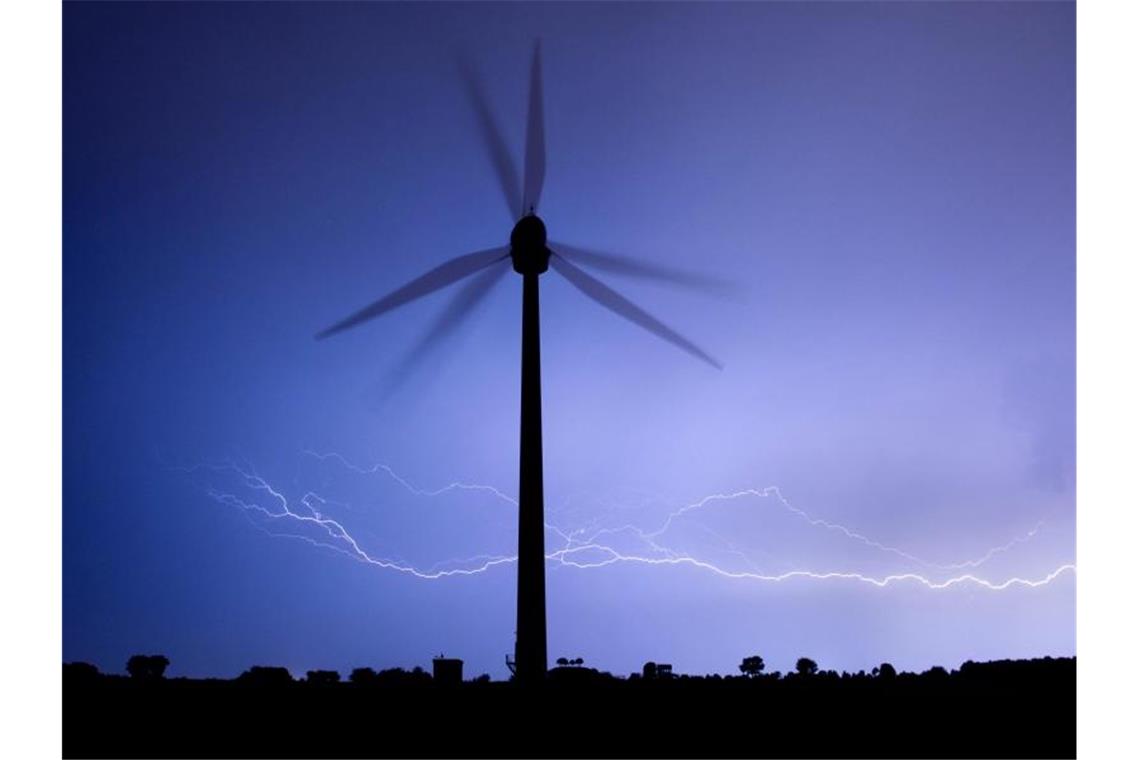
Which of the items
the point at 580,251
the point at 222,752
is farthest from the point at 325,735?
the point at 580,251

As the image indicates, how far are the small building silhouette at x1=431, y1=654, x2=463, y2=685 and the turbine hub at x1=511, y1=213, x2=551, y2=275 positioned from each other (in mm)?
15298

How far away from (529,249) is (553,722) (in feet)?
48.1

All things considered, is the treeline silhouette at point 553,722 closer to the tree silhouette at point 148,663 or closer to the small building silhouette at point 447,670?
the small building silhouette at point 447,670

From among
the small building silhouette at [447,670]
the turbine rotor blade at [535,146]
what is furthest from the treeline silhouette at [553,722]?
the turbine rotor blade at [535,146]

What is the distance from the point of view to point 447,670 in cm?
3300

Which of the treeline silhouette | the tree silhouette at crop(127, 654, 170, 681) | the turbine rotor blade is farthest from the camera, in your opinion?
the tree silhouette at crop(127, 654, 170, 681)

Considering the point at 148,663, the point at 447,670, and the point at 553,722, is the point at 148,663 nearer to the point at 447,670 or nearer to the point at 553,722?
the point at 447,670

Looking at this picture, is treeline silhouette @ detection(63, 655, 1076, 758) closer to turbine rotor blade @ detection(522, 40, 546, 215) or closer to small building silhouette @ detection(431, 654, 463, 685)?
small building silhouette @ detection(431, 654, 463, 685)

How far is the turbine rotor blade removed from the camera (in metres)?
27.9

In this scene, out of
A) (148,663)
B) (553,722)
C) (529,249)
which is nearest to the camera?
(553,722)

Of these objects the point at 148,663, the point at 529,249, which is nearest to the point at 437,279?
the point at 529,249

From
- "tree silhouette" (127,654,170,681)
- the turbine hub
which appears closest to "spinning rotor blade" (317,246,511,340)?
the turbine hub
